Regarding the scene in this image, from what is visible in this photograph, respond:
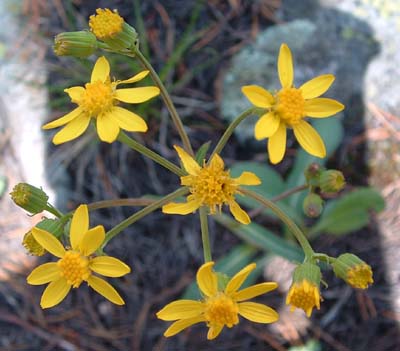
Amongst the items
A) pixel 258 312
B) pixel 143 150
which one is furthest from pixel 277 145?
pixel 258 312

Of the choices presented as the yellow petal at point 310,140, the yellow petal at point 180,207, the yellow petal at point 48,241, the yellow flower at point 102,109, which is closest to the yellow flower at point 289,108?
the yellow petal at point 310,140

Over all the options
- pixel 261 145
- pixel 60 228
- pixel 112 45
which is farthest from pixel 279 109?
pixel 261 145

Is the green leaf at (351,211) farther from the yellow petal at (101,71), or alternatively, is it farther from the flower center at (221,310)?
the yellow petal at (101,71)

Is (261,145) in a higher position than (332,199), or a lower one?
higher

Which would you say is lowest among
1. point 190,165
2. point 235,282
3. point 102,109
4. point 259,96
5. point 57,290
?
point 235,282

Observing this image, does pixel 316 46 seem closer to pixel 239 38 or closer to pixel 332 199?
pixel 239 38

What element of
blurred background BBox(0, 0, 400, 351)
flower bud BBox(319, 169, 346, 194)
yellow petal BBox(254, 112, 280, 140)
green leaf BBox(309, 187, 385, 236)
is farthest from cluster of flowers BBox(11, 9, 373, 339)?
blurred background BBox(0, 0, 400, 351)

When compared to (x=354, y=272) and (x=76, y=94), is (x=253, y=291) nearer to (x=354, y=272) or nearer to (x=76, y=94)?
(x=354, y=272)
